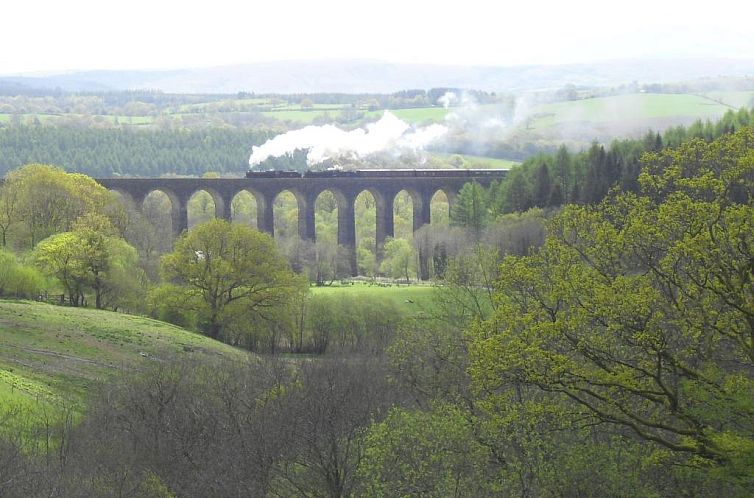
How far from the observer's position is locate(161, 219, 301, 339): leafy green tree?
53.7 m

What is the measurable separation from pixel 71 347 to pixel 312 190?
4763 cm

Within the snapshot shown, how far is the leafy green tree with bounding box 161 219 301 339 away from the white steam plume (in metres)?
66.6

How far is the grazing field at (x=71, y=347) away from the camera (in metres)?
33.1

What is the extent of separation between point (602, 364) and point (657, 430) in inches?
93.4

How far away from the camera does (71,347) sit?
39.1m

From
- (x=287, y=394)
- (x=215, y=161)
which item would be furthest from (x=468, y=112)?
(x=287, y=394)

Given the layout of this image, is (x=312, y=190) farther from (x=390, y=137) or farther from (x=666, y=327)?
(x=390, y=137)

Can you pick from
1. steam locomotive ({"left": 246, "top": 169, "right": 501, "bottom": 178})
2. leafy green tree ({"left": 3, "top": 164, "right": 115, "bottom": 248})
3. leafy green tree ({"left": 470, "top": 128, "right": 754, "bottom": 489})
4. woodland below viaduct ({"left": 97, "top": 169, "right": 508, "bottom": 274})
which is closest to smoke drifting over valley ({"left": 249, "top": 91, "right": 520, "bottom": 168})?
steam locomotive ({"left": 246, "top": 169, "right": 501, "bottom": 178})

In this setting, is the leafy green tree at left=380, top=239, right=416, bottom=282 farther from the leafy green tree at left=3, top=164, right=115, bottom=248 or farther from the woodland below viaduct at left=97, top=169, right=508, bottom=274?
the leafy green tree at left=3, top=164, right=115, bottom=248

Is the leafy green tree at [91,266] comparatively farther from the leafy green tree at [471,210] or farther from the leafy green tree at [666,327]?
the leafy green tree at [666,327]

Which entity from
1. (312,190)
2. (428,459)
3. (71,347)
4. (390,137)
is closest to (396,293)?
(71,347)

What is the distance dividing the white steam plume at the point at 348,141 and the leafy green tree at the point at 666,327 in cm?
10318

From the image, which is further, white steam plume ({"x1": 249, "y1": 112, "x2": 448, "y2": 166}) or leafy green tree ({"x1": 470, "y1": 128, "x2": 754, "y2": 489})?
white steam plume ({"x1": 249, "y1": 112, "x2": 448, "y2": 166})

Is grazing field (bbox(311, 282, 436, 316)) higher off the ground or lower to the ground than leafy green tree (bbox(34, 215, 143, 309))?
lower
